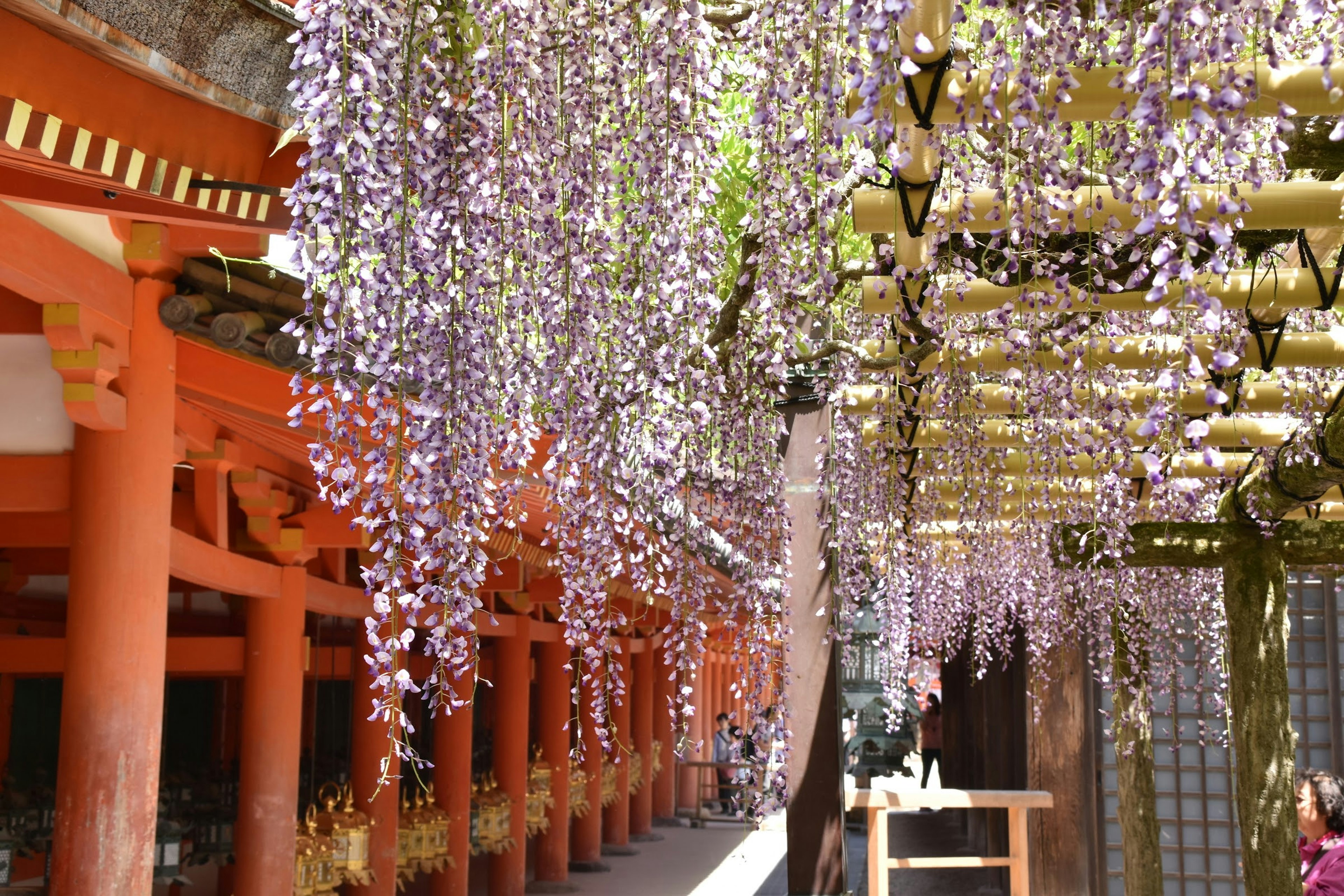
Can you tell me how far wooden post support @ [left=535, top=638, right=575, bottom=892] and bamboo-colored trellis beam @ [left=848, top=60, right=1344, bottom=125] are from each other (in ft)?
23.8

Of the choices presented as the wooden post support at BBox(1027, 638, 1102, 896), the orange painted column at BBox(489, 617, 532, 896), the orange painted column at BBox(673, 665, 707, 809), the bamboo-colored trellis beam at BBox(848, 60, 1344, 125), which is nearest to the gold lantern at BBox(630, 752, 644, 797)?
the orange painted column at BBox(673, 665, 707, 809)

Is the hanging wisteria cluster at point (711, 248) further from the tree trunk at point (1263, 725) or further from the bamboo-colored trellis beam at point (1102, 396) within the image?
the tree trunk at point (1263, 725)

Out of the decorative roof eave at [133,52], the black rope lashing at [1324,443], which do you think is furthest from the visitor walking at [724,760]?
the decorative roof eave at [133,52]

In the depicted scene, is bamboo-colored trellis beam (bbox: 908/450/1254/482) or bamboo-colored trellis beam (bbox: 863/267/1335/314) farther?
bamboo-colored trellis beam (bbox: 908/450/1254/482)

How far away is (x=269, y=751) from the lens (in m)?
4.71

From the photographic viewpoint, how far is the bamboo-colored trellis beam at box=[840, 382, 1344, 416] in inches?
143

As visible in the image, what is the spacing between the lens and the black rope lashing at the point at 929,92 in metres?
1.72

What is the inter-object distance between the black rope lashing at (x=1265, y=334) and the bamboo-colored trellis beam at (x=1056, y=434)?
38 cm

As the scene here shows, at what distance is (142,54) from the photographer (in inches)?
71.9

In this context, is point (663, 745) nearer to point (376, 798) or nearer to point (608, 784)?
point (608, 784)

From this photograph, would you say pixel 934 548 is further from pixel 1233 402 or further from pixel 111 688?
pixel 111 688

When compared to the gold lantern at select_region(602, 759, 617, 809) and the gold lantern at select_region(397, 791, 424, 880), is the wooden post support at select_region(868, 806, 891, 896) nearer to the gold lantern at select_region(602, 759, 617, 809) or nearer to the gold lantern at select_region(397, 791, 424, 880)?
the gold lantern at select_region(397, 791, 424, 880)

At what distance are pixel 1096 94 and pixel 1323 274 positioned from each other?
46.7 inches

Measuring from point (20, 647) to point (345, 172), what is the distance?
4.57m
